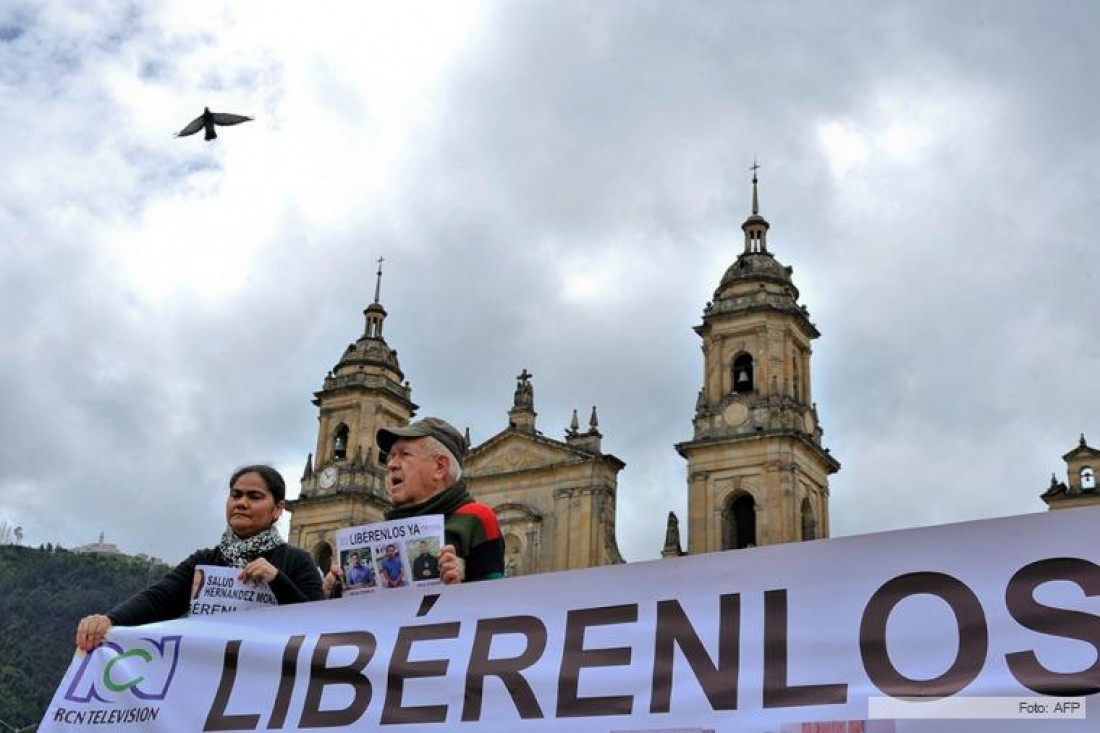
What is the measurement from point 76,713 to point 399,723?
1.42 m

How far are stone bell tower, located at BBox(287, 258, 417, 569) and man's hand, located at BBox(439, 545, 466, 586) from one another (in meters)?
32.6

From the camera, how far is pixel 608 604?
4.23m

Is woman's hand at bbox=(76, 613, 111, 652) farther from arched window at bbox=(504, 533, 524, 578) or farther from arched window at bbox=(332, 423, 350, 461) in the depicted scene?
arched window at bbox=(332, 423, 350, 461)

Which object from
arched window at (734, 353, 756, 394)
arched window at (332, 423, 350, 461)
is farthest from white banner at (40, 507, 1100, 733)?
arched window at (332, 423, 350, 461)

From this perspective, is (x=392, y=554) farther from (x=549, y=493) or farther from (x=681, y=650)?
(x=549, y=493)

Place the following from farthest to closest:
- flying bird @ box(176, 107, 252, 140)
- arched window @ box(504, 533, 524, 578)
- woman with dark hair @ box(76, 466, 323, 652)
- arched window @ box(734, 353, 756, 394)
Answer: arched window @ box(504, 533, 524, 578) < arched window @ box(734, 353, 756, 394) < flying bird @ box(176, 107, 252, 140) < woman with dark hair @ box(76, 466, 323, 652)

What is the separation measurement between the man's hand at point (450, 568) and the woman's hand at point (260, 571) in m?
0.77

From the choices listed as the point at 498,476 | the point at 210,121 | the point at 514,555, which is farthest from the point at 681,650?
the point at 498,476

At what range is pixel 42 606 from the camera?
80.1m

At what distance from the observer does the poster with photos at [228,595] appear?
16.3 ft

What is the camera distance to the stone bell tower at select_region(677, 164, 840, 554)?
3002cm

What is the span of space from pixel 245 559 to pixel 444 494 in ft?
2.97

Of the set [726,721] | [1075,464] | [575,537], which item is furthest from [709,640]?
[1075,464]

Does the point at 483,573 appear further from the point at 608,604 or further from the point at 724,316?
the point at 724,316
